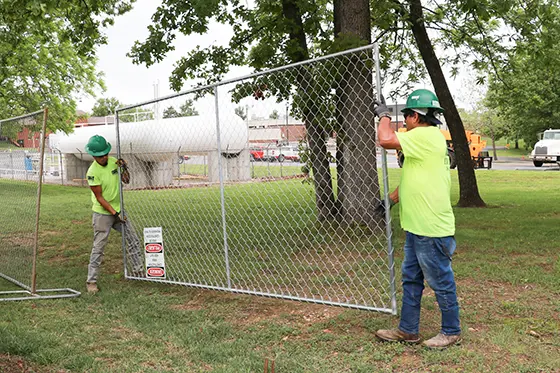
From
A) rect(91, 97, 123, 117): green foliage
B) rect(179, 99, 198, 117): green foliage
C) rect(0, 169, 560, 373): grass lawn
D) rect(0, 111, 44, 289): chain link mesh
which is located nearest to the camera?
rect(0, 169, 560, 373): grass lawn

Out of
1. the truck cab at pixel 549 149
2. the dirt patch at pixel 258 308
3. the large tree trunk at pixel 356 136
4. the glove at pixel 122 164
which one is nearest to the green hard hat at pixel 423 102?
the dirt patch at pixel 258 308

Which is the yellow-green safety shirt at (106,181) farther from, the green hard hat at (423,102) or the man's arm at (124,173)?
the green hard hat at (423,102)

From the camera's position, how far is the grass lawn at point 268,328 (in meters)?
4.09

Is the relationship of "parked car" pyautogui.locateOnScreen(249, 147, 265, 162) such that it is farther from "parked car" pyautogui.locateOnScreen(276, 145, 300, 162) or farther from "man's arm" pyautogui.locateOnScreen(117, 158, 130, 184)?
"man's arm" pyautogui.locateOnScreen(117, 158, 130, 184)

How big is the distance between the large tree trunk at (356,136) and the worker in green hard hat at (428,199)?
3.17m

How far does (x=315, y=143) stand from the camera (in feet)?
21.9

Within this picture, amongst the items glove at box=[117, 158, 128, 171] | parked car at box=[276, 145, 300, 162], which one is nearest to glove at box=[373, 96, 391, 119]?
parked car at box=[276, 145, 300, 162]

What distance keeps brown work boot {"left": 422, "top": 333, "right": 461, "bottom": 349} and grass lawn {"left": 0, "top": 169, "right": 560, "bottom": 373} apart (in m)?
0.05

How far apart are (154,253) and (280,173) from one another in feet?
5.71

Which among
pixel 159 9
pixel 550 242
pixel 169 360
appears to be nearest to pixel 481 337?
pixel 169 360

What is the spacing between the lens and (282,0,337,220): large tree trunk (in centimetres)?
698

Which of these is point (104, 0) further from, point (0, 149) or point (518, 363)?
point (518, 363)

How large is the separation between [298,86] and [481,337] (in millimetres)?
3377

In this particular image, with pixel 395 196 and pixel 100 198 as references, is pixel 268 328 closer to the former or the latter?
pixel 395 196
